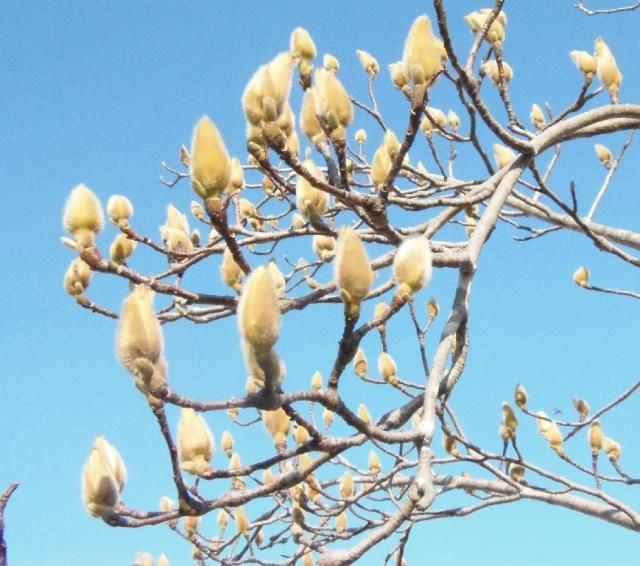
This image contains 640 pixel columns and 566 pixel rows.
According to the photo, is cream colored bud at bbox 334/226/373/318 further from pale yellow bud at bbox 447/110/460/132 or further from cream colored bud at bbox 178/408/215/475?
pale yellow bud at bbox 447/110/460/132

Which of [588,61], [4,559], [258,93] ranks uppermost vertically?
[588,61]

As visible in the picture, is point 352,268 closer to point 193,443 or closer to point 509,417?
point 193,443

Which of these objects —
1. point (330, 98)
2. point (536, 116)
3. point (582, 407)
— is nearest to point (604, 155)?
point (536, 116)

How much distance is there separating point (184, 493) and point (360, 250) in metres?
0.42

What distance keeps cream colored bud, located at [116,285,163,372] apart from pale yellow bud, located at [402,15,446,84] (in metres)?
0.56

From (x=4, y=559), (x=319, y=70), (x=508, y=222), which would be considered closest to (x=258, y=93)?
(x=319, y=70)

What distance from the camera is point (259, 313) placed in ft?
3.14

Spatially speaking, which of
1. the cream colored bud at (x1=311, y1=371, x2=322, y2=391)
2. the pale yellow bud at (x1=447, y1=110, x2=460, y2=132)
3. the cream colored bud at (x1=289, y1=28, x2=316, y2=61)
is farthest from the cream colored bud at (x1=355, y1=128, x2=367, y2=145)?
the cream colored bud at (x1=289, y1=28, x2=316, y2=61)

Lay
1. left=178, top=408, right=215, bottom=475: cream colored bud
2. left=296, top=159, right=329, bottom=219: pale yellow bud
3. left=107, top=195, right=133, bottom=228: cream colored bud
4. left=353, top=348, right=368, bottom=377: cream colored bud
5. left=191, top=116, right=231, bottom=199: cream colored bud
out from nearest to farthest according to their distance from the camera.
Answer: left=191, top=116, right=231, bottom=199: cream colored bud < left=178, top=408, right=215, bottom=475: cream colored bud < left=296, top=159, right=329, bottom=219: pale yellow bud < left=107, top=195, right=133, bottom=228: cream colored bud < left=353, top=348, right=368, bottom=377: cream colored bud

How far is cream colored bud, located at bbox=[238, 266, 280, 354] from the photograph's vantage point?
3.14 ft

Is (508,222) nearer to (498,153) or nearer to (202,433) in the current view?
(498,153)

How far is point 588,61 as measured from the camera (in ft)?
8.19

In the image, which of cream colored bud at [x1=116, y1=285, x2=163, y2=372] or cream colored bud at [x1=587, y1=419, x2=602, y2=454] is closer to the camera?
cream colored bud at [x1=116, y1=285, x2=163, y2=372]

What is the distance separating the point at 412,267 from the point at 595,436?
7.41 ft
